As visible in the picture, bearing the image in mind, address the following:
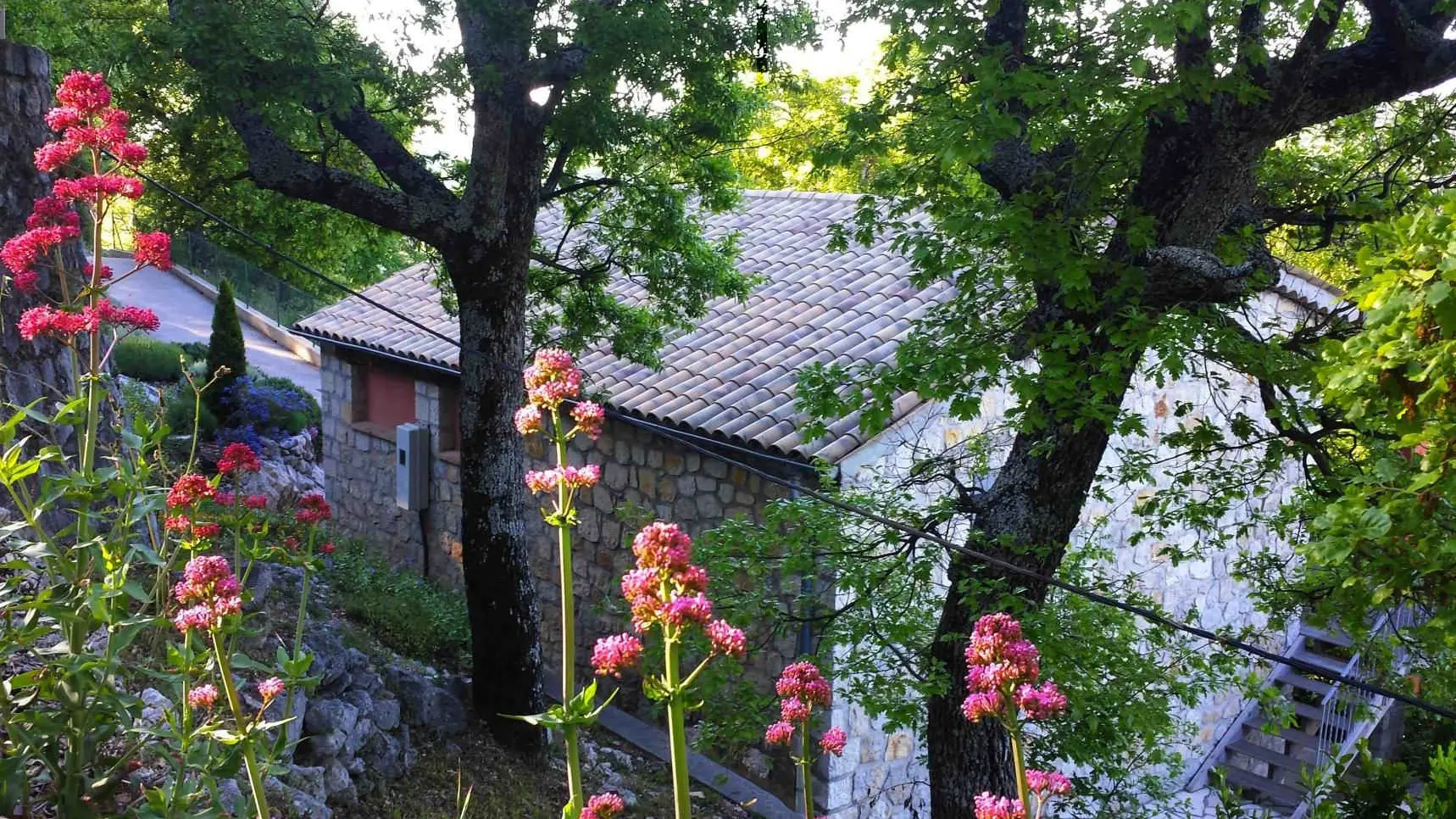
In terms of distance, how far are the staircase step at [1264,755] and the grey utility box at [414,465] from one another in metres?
7.75

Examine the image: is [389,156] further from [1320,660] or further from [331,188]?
[1320,660]

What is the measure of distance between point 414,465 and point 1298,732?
828cm

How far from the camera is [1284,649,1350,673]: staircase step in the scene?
9.69 m

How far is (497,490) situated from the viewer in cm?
651

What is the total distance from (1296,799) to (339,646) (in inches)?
301

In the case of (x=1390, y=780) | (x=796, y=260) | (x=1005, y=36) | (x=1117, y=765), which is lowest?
(x=1117, y=765)

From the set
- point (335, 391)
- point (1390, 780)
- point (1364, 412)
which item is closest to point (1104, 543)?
point (1390, 780)

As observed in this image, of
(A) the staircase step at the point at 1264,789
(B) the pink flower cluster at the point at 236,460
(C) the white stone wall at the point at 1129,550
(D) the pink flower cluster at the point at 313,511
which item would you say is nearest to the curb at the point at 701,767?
(C) the white stone wall at the point at 1129,550

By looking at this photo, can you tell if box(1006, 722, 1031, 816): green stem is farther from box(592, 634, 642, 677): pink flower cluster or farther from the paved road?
the paved road

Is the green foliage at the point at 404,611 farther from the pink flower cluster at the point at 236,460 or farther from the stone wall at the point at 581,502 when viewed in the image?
the pink flower cluster at the point at 236,460

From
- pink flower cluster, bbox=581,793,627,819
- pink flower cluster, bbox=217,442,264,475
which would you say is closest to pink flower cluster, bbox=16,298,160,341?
pink flower cluster, bbox=217,442,264,475

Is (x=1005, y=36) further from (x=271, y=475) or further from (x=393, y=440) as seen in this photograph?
(x=271, y=475)

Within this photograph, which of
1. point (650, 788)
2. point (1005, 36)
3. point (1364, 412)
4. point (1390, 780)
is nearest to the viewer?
point (1364, 412)

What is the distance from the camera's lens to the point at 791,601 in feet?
22.6
